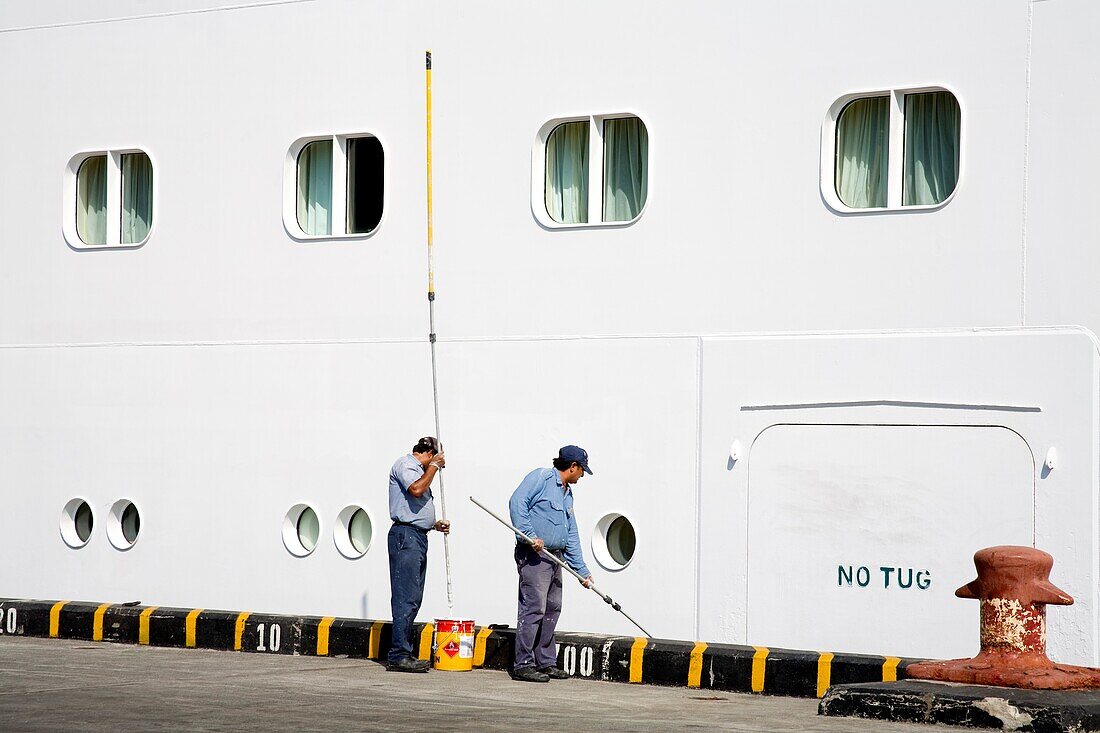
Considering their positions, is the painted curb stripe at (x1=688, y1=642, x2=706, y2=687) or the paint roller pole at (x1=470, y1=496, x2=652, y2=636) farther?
the paint roller pole at (x1=470, y1=496, x2=652, y2=636)

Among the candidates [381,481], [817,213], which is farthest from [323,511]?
[817,213]

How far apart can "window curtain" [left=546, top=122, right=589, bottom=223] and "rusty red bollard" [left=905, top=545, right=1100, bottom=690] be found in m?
4.10

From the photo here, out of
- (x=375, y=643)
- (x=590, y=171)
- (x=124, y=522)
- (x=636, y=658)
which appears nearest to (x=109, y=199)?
(x=124, y=522)

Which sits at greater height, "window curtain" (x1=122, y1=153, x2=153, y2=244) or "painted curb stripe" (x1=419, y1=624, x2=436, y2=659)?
"window curtain" (x1=122, y1=153, x2=153, y2=244)

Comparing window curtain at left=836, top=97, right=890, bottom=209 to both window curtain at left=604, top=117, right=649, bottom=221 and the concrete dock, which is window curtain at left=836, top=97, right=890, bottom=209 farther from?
the concrete dock

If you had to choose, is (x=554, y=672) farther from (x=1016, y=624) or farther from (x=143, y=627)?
(x=143, y=627)

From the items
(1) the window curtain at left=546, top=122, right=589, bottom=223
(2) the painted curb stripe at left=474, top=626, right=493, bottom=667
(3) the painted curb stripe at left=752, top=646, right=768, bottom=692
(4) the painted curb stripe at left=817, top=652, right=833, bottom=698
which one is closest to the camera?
(4) the painted curb stripe at left=817, top=652, right=833, bottom=698

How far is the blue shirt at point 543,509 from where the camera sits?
1070 cm

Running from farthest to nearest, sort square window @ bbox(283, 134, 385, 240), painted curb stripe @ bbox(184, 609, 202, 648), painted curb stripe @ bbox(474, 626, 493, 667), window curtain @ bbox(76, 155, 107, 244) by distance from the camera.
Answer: window curtain @ bbox(76, 155, 107, 244)
square window @ bbox(283, 134, 385, 240)
painted curb stripe @ bbox(184, 609, 202, 648)
painted curb stripe @ bbox(474, 626, 493, 667)

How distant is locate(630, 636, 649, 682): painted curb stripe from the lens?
1057 centimetres

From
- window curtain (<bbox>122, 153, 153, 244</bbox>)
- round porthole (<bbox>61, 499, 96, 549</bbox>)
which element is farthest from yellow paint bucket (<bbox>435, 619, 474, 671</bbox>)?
window curtain (<bbox>122, 153, 153, 244</bbox>)

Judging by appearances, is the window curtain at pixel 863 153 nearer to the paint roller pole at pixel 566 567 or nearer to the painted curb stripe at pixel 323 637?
the paint roller pole at pixel 566 567

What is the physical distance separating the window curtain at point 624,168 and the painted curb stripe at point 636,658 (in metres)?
3.04

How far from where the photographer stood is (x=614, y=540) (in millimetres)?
11406
